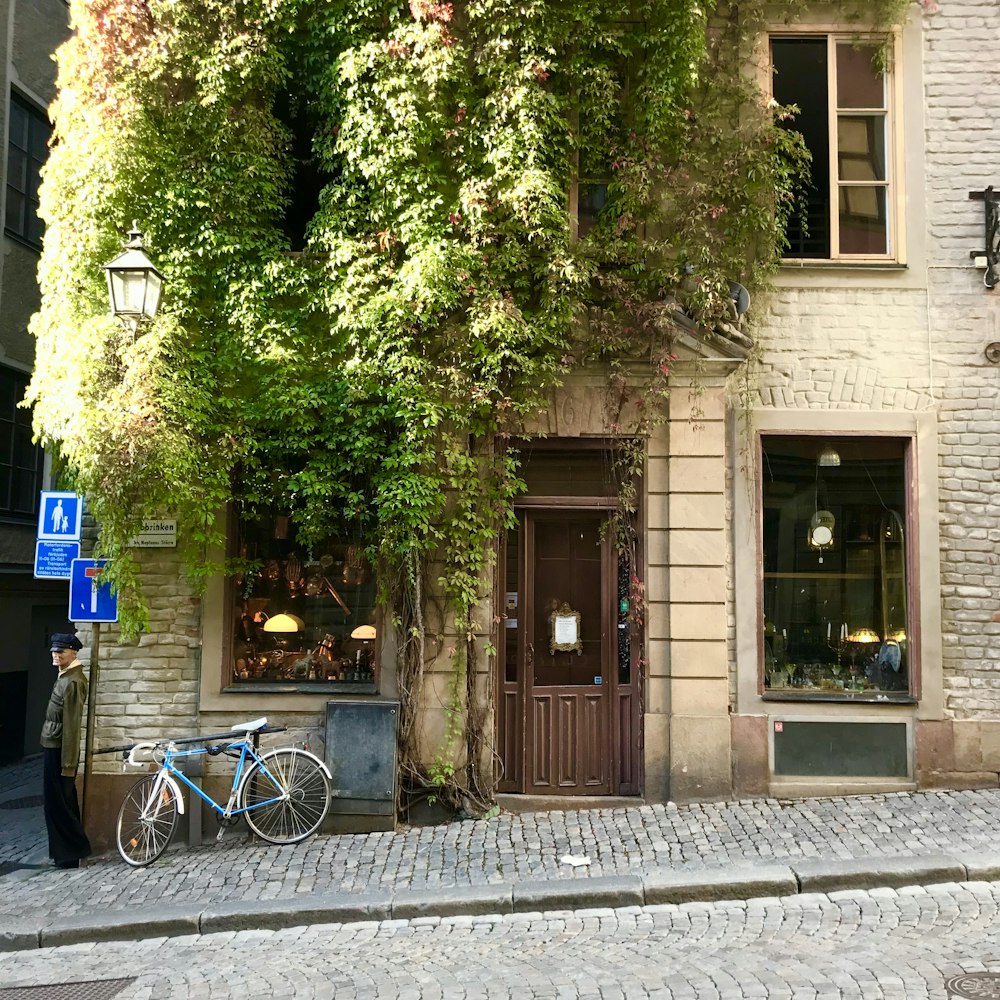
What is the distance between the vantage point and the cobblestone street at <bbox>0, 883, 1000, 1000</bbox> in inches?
200

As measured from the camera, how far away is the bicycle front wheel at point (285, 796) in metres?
8.27

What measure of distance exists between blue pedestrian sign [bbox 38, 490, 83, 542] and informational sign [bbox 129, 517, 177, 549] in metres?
0.54

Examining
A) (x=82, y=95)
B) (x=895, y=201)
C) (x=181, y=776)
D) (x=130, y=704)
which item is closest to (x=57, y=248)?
(x=82, y=95)

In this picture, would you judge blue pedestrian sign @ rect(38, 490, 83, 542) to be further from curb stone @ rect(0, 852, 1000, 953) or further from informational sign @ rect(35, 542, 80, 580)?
curb stone @ rect(0, 852, 1000, 953)

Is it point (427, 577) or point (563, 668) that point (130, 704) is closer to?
point (427, 577)

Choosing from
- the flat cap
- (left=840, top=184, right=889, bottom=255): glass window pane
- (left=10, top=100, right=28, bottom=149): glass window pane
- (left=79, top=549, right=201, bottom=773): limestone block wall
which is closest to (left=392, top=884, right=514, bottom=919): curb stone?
(left=79, top=549, right=201, bottom=773): limestone block wall

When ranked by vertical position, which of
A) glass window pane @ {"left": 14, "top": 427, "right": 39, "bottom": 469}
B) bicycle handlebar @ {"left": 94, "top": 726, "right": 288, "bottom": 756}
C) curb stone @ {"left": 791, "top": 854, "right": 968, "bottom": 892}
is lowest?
curb stone @ {"left": 791, "top": 854, "right": 968, "bottom": 892}

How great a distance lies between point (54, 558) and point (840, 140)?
8.46 m

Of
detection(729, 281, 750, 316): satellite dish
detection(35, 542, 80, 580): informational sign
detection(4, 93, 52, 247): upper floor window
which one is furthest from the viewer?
detection(4, 93, 52, 247): upper floor window

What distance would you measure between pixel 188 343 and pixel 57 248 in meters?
1.42

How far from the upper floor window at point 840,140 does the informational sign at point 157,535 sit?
6429mm

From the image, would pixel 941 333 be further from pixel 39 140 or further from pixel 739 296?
pixel 39 140

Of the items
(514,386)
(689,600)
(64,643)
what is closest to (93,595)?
(64,643)

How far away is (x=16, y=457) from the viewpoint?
A: 1397 centimetres
